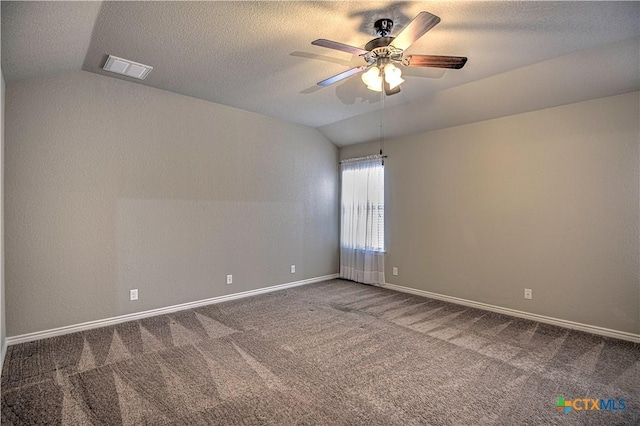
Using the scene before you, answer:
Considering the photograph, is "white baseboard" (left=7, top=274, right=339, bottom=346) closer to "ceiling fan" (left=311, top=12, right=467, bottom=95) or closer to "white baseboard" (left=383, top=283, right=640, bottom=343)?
"white baseboard" (left=383, top=283, right=640, bottom=343)

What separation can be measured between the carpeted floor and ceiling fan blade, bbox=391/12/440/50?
2.47m

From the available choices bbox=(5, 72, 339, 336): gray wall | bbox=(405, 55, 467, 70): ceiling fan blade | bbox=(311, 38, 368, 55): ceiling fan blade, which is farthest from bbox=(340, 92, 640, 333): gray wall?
bbox=(311, 38, 368, 55): ceiling fan blade

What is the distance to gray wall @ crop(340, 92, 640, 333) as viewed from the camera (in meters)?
3.25

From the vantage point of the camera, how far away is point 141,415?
2031 mm

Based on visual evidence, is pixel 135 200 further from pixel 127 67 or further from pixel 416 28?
pixel 416 28

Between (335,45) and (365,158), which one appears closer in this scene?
(335,45)

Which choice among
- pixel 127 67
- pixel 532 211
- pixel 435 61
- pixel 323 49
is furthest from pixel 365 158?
pixel 127 67

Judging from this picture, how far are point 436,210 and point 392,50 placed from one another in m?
2.84

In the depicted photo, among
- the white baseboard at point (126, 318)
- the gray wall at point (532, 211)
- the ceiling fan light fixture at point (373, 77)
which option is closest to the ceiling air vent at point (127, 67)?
the ceiling fan light fixture at point (373, 77)

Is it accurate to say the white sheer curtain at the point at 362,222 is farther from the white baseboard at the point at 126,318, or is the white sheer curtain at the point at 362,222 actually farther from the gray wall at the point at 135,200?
the white baseboard at the point at 126,318

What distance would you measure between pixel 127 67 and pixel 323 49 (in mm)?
2010

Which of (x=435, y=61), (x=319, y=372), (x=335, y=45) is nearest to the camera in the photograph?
(x=335, y=45)

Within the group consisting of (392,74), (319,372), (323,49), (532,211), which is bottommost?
(319,372)

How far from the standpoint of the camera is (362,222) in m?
5.58
